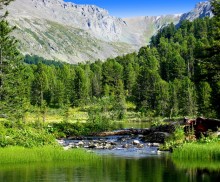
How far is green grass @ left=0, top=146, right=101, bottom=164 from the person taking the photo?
32.0 meters

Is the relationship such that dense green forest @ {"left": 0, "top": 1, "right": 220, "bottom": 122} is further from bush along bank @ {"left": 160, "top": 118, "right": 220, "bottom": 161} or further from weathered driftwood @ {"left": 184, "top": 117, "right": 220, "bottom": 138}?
bush along bank @ {"left": 160, "top": 118, "right": 220, "bottom": 161}

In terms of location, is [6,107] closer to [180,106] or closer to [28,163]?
[28,163]

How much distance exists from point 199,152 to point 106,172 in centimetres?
844

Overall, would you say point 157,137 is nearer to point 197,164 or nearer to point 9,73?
point 9,73

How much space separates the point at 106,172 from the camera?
93.1 feet

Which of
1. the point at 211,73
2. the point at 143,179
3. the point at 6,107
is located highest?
the point at 211,73

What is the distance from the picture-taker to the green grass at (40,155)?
32.0 meters

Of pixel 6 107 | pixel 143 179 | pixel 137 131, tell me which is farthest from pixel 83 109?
pixel 143 179

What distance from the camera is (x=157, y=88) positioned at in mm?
167875

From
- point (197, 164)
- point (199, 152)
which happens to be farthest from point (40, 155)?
point (199, 152)

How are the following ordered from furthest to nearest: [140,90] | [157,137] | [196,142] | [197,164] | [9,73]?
1. [140,90]
2. [9,73]
3. [157,137]
4. [196,142]
5. [197,164]

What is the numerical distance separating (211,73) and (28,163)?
28.3 m

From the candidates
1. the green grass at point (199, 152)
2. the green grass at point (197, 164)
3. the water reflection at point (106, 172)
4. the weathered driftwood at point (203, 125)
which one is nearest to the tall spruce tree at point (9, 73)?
the weathered driftwood at point (203, 125)

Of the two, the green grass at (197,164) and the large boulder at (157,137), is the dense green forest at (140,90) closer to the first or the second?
the large boulder at (157,137)
